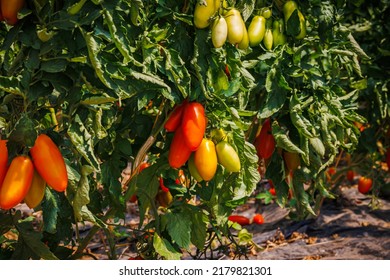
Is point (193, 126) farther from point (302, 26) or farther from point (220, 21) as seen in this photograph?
point (302, 26)

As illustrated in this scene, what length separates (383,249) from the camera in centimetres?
389

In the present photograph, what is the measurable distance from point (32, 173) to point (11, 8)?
42 centimetres

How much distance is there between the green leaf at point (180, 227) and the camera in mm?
2438

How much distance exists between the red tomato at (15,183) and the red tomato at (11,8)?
37 cm

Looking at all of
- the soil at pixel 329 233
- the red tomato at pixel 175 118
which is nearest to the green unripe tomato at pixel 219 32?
the red tomato at pixel 175 118

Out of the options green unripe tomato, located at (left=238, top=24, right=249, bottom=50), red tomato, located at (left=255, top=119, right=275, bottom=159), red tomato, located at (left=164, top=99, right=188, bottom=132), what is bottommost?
red tomato, located at (left=255, top=119, right=275, bottom=159)

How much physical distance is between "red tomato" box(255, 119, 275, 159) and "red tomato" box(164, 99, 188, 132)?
491 millimetres

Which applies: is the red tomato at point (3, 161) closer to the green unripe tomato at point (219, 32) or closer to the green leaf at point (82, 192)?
the green leaf at point (82, 192)

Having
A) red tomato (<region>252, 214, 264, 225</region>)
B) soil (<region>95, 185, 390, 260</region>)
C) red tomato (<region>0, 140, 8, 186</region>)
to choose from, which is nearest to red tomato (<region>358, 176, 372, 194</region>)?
soil (<region>95, 185, 390, 260</region>)

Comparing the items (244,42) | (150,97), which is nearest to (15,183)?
(150,97)

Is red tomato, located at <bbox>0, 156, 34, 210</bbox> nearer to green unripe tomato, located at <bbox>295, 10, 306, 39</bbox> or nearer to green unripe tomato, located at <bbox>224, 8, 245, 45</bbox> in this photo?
green unripe tomato, located at <bbox>224, 8, 245, 45</bbox>

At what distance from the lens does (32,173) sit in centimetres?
182

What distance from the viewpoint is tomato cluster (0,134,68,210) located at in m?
1.77
